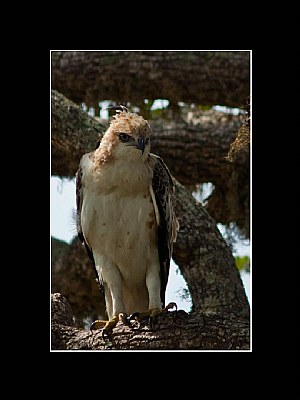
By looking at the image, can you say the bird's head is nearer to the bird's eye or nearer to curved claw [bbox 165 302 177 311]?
the bird's eye

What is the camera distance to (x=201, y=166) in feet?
24.3

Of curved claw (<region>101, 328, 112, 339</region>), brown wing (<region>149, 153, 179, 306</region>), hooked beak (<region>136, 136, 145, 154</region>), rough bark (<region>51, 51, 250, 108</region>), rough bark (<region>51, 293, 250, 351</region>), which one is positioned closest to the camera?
rough bark (<region>51, 293, 250, 351</region>)

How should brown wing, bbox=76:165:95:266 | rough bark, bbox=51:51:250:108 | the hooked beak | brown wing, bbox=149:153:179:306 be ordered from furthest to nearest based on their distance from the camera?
1. rough bark, bbox=51:51:250:108
2. brown wing, bbox=76:165:95:266
3. brown wing, bbox=149:153:179:306
4. the hooked beak

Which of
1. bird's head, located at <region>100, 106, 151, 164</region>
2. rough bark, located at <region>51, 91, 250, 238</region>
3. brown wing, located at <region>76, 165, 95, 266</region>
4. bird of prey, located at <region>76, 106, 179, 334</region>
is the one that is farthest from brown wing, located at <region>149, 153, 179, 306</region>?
rough bark, located at <region>51, 91, 250, 238</region>

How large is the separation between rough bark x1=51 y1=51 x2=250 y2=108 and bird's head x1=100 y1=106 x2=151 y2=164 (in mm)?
2599

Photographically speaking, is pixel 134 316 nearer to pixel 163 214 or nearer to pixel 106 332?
pixel 106 332

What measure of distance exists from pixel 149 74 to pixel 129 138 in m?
2.80

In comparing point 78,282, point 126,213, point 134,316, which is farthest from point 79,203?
point 78,282

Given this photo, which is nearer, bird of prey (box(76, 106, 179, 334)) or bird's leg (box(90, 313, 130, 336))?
bird's leg (box(90, 313, 130, 336))

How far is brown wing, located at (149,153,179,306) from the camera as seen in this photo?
16.7 ft

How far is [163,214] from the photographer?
511cm

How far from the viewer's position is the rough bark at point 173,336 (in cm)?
460

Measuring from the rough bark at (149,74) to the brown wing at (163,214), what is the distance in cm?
255
